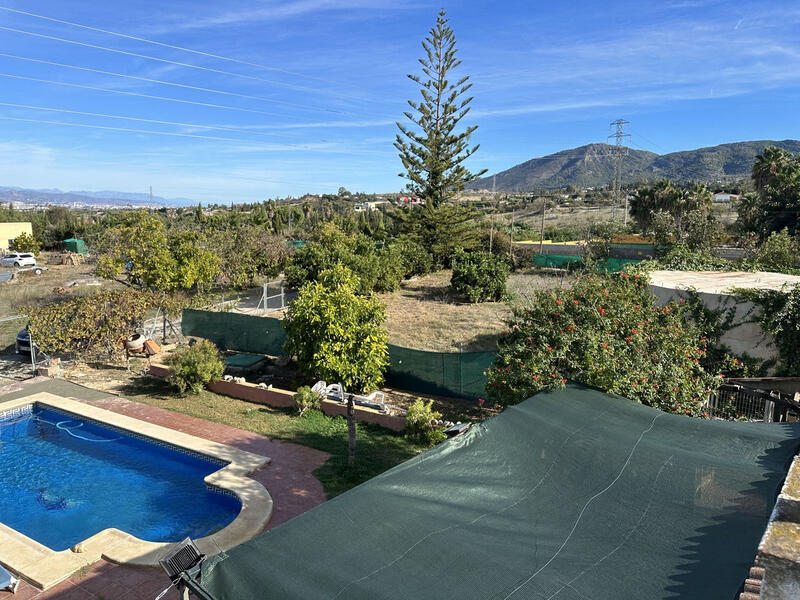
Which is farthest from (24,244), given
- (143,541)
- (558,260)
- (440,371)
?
(143,541)

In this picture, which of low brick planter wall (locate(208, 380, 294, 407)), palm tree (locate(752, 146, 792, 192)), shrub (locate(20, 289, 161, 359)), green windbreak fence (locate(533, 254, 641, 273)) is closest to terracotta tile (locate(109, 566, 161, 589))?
low brick planter wall (locate(208, 380, 294, 407))

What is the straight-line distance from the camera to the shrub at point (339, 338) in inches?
376

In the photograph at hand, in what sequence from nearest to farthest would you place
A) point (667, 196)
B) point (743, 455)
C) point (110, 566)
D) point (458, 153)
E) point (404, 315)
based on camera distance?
point (743, 455)
point (110, 566)
point (404, 315)
point (458, 153)
point (667, 196)

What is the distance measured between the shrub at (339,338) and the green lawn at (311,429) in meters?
0.89

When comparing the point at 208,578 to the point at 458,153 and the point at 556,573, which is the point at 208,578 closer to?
the point at 556,573

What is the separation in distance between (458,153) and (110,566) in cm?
2764

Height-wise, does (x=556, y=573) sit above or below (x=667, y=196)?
below

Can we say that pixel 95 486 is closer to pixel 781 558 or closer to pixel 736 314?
pixel 781 558

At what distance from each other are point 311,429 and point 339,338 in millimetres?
1716

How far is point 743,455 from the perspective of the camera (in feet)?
13.7

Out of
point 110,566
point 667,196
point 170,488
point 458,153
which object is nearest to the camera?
point 110,566

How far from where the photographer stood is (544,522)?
11.2 ft

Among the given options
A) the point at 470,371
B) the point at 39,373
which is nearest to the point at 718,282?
the point at 470,371

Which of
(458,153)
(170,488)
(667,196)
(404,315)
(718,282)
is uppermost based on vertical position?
(458,153)
